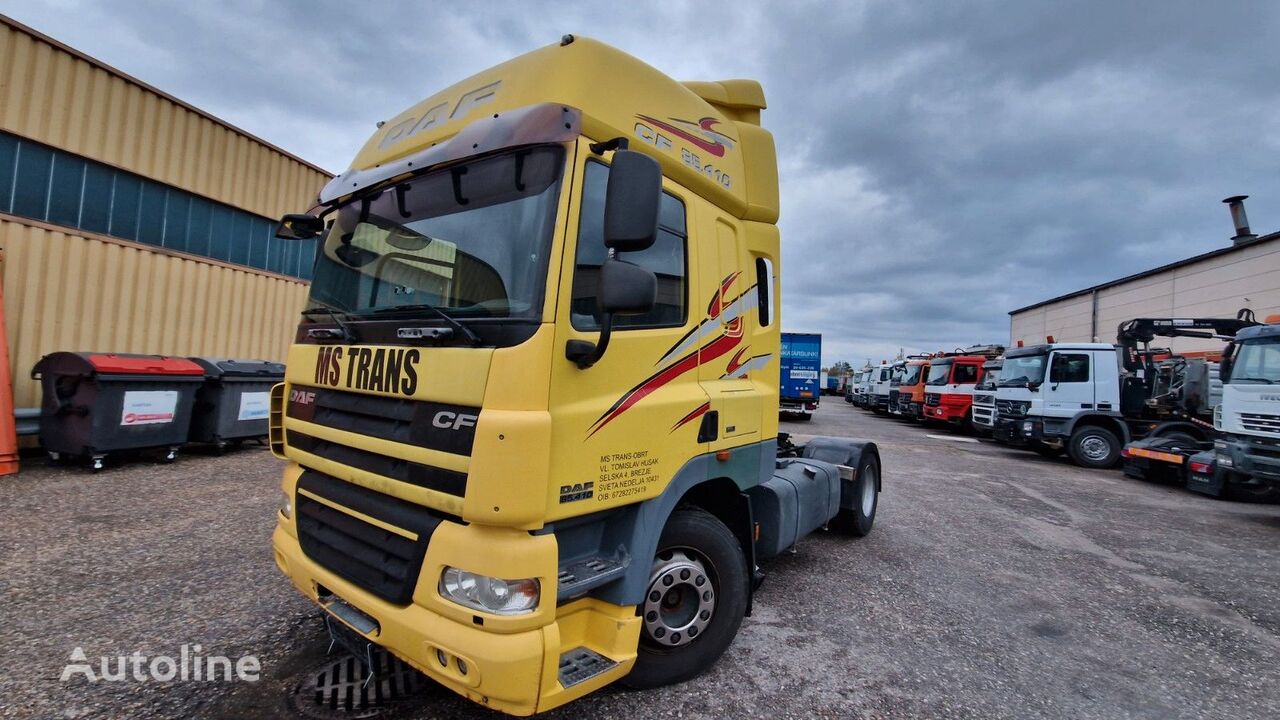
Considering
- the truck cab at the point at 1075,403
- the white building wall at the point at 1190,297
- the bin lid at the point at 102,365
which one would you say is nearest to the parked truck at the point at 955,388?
the truck cab at the point at 1075,403

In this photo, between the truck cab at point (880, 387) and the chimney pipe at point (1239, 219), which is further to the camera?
the truck cab at point (880, 387)

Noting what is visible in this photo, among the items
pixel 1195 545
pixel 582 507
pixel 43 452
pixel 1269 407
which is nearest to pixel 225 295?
pixel 43 452

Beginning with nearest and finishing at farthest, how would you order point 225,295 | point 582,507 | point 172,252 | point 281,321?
1. point 582,507
2. point 172,252
3. point 225,295
4. point 281,321

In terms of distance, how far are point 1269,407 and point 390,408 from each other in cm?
1031

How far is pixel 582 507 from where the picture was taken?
86.6 inches

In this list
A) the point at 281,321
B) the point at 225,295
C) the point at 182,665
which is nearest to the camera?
the point at 182,665

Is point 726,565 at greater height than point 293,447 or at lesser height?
lesser

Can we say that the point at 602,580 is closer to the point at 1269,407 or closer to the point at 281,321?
the point at 1269,407

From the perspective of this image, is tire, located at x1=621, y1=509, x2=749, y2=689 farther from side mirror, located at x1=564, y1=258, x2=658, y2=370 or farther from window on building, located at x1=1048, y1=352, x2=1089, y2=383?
window on building, located at x1=1048, y1=352, x2=1089, y2=383

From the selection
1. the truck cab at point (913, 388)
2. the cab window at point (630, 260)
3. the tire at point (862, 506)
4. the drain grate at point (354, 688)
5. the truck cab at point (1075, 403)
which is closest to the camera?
the cab window at point (630, 260)

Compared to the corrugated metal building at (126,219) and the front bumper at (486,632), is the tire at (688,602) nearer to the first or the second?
the front bumper at (486,632)

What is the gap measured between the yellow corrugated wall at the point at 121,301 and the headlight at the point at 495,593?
9.62 metres

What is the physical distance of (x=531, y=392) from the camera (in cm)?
197

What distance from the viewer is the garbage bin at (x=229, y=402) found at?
807 cm
